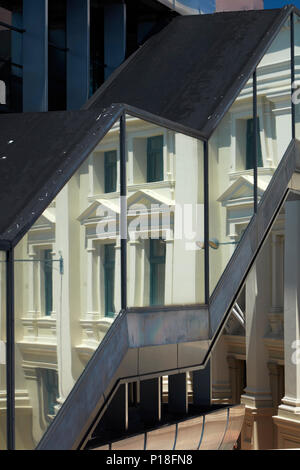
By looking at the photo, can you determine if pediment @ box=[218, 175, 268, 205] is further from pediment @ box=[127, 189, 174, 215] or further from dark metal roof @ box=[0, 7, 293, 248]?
pediment @ box=[127, 189, 174, 215]

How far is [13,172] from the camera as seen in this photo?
8.50 m

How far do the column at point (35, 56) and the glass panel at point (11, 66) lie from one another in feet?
0.46

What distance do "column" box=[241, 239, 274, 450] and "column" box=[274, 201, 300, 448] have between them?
433cm

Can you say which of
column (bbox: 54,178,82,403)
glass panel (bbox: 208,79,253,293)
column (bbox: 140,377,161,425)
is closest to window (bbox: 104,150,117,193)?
column (bbox: 54,178,82,403)

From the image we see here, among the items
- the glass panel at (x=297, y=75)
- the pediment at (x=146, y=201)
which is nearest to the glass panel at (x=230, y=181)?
the pediment at (x=146, y=201)

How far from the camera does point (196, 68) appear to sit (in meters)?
12.8

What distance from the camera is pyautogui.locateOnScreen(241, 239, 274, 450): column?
31438 millimetres

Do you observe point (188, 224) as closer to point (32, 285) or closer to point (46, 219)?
point (46, 219)

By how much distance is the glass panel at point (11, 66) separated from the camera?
47.5ft

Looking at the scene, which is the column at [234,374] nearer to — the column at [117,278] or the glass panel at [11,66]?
the glass panel at [11,66]

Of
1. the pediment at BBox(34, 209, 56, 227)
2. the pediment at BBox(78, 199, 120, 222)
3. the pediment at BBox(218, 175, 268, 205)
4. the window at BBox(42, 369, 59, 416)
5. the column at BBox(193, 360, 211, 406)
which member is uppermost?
the pediment at BBox(218, 175, 268, 205)
